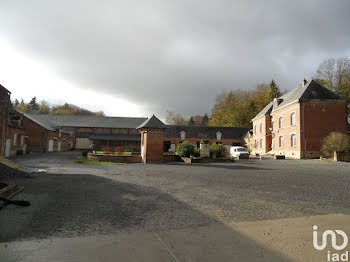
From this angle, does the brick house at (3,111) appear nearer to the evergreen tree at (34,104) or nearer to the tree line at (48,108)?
the tree line at (48,108)

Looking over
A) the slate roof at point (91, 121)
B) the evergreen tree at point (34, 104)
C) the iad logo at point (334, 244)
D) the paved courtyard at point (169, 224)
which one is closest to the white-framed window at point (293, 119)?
the paved courtyard at point (169, 224)

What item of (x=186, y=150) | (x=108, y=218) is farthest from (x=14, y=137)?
(x=108, y=218)

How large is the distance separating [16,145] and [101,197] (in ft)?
96.9

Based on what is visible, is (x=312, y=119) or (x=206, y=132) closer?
(x=312, y=119)

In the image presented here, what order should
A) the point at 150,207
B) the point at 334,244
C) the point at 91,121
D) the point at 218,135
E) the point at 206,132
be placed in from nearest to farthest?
1. the point at 334,244
2. the point at 150,207
3. the point at 218,135
4. the point at 206,132
5. the point at 91,121

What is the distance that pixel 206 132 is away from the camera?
47.1 meters

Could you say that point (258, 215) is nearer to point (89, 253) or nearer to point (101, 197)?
point (89, 253)

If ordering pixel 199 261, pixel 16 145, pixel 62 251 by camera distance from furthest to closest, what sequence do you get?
1. pixel 16 145
2. pixel 62 251
3. pixel 199 261

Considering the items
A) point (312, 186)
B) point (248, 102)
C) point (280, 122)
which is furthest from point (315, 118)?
point (248, 102)

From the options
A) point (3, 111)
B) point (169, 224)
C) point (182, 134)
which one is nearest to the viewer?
point (169, 224)

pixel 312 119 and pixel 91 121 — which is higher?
pixel 91 121

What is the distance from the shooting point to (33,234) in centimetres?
370

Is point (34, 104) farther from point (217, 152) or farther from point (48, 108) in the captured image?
point (217, 152)

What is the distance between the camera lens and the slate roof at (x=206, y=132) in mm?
46375
